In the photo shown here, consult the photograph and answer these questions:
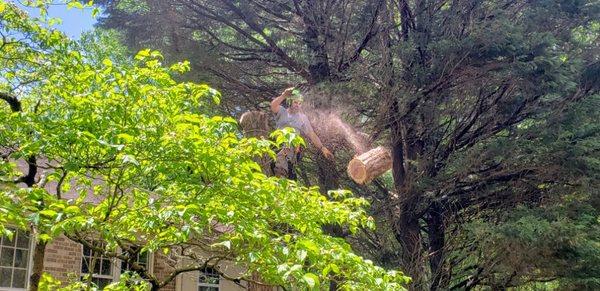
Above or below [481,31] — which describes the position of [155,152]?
below

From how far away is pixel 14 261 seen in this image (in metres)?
7.81

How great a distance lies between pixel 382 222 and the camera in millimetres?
10836

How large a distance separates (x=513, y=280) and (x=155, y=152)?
7.82 metres

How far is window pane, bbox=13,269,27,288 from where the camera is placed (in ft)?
25.6

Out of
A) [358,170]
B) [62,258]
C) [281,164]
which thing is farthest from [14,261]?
[358,170]

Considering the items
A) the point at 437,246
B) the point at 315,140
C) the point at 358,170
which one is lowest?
the point at 437,246

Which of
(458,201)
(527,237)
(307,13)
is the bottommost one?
(527,237)

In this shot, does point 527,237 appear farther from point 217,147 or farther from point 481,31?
point 217,147

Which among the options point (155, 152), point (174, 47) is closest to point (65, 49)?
point (155, 152)

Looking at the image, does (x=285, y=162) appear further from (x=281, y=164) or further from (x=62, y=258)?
(x=62, y=258)

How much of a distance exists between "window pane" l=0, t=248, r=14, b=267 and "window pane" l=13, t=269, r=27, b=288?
155 mm

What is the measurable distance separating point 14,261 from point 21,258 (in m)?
0.10

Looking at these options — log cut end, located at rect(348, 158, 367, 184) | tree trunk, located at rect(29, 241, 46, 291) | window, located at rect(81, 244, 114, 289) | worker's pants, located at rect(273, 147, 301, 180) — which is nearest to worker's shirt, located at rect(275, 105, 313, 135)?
worker's pants, located at rect(273, 147, 301, 180)

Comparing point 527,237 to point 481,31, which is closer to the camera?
point 527,237
